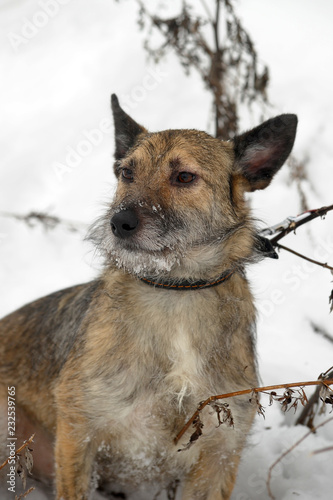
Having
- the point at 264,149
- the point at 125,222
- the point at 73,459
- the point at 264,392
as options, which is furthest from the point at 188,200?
the point at 73,459

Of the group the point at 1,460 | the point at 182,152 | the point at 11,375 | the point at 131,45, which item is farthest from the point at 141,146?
the point at 131,45

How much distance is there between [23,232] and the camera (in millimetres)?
6277

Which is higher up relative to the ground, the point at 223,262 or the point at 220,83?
the point at 220,83

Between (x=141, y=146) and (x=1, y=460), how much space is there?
2.19m

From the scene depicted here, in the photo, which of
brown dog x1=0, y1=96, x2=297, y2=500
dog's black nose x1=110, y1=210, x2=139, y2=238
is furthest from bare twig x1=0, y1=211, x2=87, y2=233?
dog's black nose x1=110, y1=210, x2=139, y2=238

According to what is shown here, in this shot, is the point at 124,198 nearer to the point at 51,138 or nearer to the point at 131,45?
the point at 51,138

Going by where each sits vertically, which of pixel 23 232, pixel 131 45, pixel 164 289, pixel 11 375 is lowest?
pixel 11 375

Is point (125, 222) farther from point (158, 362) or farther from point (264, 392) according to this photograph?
point (264, 392)

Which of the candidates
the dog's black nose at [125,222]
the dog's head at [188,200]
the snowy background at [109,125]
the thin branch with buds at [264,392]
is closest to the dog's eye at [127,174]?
the dog's head at [188,200]

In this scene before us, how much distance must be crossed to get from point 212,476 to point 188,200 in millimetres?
1545

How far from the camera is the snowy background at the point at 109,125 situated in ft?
17.8

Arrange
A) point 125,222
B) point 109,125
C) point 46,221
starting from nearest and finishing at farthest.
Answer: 1. point 125,222
2. point 46,221
3. point 109,125

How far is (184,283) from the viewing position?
301 centimetres

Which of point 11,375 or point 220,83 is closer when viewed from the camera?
point 11,375
